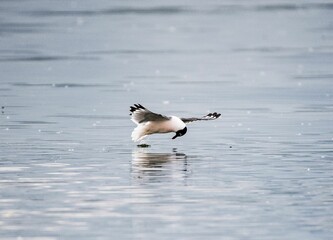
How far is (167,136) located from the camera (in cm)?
1853

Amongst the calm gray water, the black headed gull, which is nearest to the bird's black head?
the black headed gull

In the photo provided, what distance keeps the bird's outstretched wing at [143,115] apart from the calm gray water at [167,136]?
1.33ft

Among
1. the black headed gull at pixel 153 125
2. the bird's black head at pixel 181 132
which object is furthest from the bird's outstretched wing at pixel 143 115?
the bird's black head at pixel 181 132

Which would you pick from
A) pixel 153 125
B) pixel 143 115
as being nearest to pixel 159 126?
pixel 153 125

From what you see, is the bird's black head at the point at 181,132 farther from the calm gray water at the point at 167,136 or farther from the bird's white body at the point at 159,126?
the calm gray water at the point at 167,136

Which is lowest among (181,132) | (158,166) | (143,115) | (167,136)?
(158,166)

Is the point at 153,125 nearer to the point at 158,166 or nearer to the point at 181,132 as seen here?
the point at 181,132

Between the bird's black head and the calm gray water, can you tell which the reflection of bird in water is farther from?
the bird's black head

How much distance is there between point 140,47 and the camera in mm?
35625

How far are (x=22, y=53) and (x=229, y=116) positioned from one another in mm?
13379

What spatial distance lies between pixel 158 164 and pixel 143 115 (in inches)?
61.0

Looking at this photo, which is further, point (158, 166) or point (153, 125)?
point (153, 125)

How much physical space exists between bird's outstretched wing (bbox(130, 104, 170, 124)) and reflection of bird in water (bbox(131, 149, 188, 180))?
1.33 feet

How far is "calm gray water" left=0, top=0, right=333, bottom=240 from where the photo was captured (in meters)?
11.8
